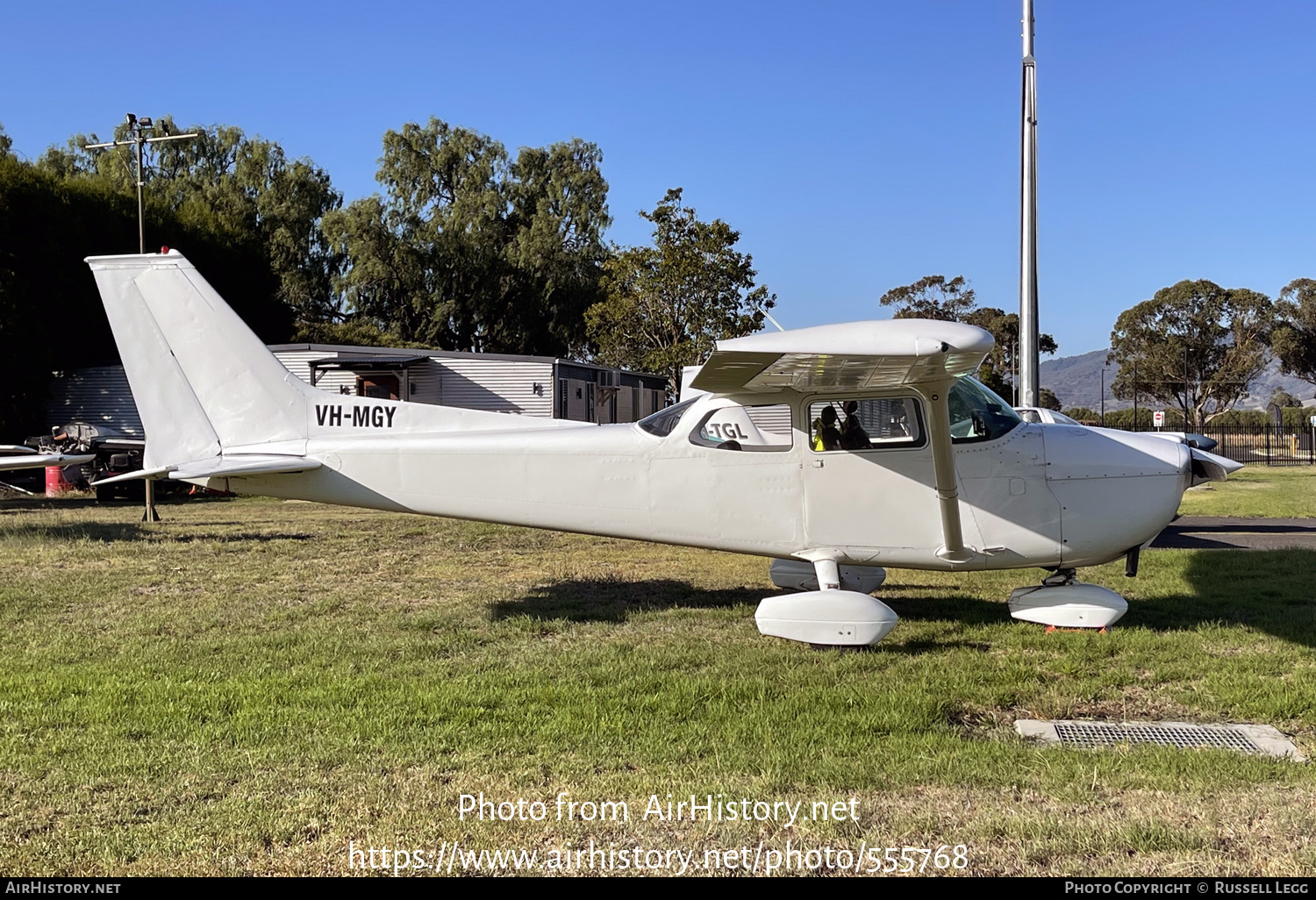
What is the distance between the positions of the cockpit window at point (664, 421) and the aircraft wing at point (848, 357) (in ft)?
2.43

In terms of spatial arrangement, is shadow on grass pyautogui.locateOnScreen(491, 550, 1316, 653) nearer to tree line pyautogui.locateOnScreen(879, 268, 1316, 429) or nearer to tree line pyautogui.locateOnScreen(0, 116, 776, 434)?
tree line pyautogui.locateOnScreen(0, 116, 776, 434)

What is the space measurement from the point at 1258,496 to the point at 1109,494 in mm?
17824

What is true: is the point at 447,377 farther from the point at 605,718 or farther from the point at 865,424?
the point at 605,718

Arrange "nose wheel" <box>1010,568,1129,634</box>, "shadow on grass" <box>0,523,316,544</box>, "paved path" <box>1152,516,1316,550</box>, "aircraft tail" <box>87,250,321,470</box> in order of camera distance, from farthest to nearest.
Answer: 1. "shadow on grass" <box>0,523,316,544</box>
2. "paved path" <box>1152,516,1316,550</box>
3. "aircraft tail" <box>87,250,321,470</box>
4. "nose wheel" <box>1010,568,1129,634</box>

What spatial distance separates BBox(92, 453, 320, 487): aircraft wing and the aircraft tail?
170 mm

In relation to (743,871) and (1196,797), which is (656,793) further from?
(1196,797)

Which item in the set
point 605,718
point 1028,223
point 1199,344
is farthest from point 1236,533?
point 1199,344

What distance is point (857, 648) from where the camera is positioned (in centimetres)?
698

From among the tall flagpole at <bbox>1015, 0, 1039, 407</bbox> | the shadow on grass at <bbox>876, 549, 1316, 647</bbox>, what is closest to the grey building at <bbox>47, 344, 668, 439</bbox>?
the tall flagpole at <bbox>1015, 0, 1039, 407</bbox>

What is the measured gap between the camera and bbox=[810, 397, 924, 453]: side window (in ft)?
24.2

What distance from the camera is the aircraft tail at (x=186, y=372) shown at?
818cm

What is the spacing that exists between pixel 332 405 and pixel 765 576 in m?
4.85

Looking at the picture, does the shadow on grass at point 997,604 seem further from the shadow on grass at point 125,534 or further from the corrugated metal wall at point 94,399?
the corrugated metal wall at point 94,399
